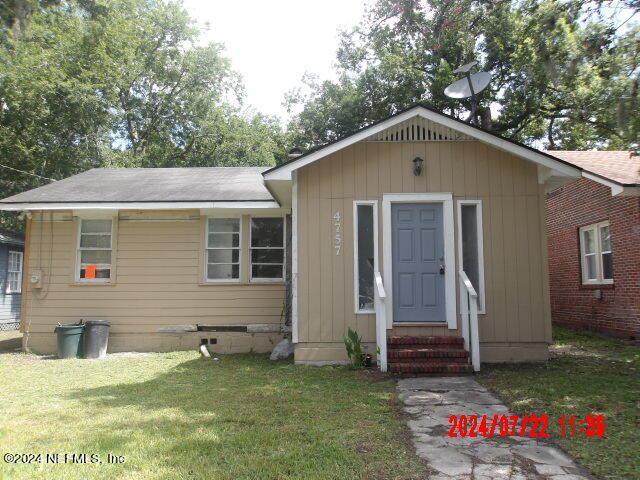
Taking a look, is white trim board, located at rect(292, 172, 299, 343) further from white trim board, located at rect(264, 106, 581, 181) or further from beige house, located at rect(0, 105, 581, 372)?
white trim board, located at rect(264, 106, 581, 181)

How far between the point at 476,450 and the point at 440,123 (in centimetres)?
512

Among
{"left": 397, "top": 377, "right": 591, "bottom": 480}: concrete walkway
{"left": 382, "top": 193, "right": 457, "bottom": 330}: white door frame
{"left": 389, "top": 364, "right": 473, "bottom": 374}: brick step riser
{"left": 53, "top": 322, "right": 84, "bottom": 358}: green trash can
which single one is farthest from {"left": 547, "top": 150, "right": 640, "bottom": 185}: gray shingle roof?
{"left": 53, "top": 322, "right": 84, "bottom": 358}: green trash can

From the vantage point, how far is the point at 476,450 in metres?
3.70

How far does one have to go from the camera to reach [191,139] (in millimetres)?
26078

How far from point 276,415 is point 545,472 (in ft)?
7.83

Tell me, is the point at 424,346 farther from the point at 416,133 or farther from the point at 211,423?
the point at 211,423

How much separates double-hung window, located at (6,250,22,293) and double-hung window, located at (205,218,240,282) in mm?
11031

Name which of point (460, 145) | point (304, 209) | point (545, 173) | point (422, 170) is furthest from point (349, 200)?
point (545, 173)

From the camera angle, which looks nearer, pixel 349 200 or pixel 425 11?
pixel 349 200

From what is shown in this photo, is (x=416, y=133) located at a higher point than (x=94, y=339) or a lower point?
higher

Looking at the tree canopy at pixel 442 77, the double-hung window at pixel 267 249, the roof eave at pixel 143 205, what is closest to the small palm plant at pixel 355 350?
the double-hung window at pixel 267 249

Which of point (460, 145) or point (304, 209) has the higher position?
point (460, 145)

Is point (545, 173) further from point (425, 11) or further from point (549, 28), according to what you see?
point (425, 11)

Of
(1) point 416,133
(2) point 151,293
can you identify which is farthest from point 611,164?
(2) point 151,293
